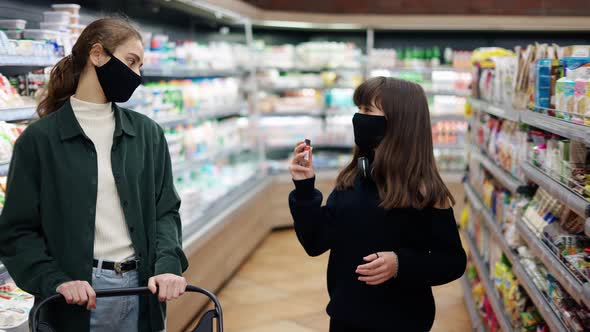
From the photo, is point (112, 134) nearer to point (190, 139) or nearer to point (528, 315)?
point (528, 315)

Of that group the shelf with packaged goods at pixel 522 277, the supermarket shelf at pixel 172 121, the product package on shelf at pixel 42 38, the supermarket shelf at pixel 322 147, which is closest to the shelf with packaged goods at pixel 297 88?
the supermarket shelf at pixel 322 147

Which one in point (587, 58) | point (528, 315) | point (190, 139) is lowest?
point (528, 315)

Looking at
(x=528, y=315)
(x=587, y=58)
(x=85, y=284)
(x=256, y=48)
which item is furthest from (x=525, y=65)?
(x=256, y=48)

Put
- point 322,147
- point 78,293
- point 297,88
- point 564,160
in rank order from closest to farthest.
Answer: point 78,293, point 564,160, point 297,88, point 322,147

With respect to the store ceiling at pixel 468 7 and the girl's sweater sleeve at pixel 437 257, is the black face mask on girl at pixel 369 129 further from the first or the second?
the store ceiling at pixel 468 7

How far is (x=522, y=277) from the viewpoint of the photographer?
10.7 ft

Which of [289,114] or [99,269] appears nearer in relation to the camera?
[99,269]

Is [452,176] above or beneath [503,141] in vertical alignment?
beneath

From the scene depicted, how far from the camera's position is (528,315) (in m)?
3.30

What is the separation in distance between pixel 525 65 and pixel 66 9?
238cm

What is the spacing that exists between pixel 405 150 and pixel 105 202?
957 millimetres

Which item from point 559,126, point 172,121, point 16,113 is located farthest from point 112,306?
point 172,121

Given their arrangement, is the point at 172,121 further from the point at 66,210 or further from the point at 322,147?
the point at 322,147

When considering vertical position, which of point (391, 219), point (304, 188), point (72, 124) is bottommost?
point (391, 219)
